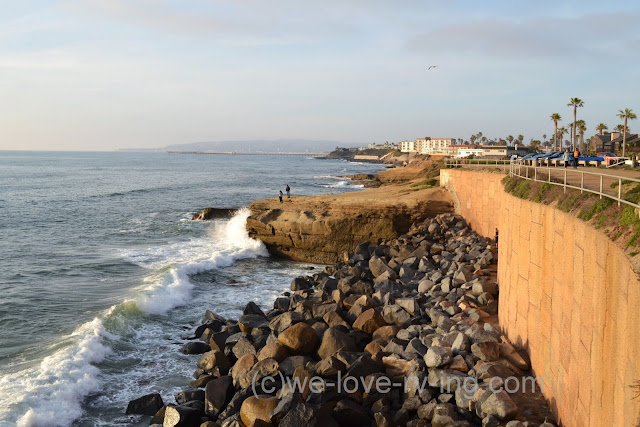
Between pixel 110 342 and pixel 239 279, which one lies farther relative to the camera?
pixel 239 279

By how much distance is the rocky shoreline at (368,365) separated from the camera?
32.4 feet

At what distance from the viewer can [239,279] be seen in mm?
26250

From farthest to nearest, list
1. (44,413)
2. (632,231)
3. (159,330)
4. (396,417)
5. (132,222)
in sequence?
(132,222), (159,330), (44,413), (396,417), (632,231)

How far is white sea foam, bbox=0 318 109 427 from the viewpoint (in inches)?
482

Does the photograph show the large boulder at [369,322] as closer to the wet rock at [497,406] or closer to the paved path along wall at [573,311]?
the paved path along wall at [573,311]

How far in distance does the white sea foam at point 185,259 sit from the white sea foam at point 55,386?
4.69 metres

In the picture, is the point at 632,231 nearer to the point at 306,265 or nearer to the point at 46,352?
the point at 46,352

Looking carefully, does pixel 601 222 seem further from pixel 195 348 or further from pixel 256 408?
pixel 195 348

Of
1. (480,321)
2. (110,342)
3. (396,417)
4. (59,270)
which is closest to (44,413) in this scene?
(110,342)

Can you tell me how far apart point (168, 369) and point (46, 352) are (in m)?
4.19

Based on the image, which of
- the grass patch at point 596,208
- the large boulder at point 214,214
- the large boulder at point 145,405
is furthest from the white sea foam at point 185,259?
the grass patch at point 596,208

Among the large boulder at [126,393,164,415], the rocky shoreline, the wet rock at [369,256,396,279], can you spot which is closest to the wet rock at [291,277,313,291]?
the wet rock at [369,256,396,279]

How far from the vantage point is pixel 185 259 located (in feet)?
97.0

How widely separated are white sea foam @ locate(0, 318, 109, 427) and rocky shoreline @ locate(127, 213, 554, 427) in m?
1.97
